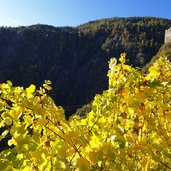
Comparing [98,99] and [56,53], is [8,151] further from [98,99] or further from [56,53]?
[56,53]

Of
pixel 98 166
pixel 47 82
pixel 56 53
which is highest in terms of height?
pixel 56 53

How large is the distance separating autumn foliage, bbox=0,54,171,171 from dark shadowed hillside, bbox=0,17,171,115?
87777 millimetres

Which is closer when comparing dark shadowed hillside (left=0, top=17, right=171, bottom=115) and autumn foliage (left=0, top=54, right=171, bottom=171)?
autumn foliage (left=0, top=54, right=171, bottom=171)

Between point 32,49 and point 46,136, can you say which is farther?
point 32,49

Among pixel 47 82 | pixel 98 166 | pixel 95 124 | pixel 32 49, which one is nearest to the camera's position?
pixel 98 166

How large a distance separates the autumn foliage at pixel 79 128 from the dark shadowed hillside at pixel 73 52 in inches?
3456

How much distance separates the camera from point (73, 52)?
372 ft

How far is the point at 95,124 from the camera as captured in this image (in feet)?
8.82

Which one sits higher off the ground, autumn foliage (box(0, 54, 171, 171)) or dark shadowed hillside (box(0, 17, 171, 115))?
dark shadowed hillside (box(0, 17, 171, 115))

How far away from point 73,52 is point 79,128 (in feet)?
365

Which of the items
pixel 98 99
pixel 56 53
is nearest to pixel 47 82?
pixel 98 99

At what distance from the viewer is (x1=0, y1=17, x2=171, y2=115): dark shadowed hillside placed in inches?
3819

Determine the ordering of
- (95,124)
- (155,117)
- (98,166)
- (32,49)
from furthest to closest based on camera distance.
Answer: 1. (32,49)
2. (155,117)
3. (95,124)
4. (98,166)

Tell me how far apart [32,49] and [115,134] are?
110 metres
